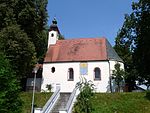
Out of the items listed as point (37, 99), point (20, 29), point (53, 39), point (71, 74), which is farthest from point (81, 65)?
point (37, 99)

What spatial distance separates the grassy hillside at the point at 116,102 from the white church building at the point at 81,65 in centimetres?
950

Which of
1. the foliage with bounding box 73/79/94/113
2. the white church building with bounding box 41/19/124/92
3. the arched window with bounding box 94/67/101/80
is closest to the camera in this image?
the foliage with bounding box 73/79/94/113

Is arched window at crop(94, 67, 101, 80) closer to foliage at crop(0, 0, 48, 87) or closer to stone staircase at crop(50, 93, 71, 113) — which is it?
foliage at crop(0, 0, 48, 87)

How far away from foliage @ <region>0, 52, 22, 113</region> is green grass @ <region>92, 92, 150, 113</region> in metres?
9.38

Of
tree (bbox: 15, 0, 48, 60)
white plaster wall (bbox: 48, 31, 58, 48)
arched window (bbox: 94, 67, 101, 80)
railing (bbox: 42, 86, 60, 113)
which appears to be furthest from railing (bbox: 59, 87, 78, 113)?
white plaster wall (bbox: 48, 31, 58, 48)

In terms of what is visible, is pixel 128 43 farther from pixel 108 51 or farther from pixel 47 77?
pixel 47 77

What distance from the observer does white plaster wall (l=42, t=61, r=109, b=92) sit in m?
38.3

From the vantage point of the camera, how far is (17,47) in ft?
99.8

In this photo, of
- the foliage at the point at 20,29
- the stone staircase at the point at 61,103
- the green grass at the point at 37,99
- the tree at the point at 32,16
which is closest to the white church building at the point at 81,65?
the tree at the point at 32,16

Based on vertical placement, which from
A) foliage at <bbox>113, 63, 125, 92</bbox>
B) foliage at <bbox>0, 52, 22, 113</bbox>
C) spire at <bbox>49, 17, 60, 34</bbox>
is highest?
spire at <bbox>49, 17, 60, 34</bbox>

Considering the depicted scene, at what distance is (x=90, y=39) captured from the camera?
42906 millimetres

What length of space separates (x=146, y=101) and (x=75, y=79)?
1466cm

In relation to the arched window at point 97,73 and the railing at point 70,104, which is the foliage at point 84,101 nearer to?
the railing at point 70,104

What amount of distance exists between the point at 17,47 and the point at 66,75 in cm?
1125
